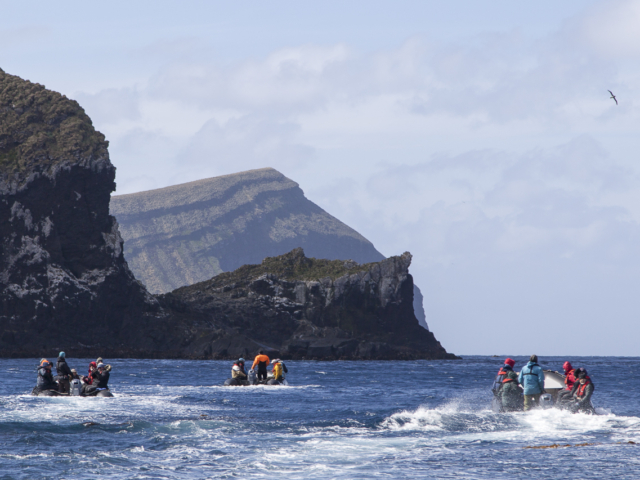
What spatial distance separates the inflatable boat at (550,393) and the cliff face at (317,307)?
109 metres

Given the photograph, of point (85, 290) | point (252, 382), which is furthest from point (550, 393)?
point (85, 290)

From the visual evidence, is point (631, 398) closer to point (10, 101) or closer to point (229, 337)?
point (229, 337)

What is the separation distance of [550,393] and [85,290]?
105 meters

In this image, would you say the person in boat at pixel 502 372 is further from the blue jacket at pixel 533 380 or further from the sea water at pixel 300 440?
the sea water at pixel 300 440

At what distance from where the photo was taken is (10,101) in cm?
13438

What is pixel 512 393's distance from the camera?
99.2 ft

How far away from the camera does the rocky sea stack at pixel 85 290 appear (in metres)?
120

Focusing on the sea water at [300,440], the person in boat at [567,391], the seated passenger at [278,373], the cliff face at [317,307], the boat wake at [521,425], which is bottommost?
the sea water at [300,440]

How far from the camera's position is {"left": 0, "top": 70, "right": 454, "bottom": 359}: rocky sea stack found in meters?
120

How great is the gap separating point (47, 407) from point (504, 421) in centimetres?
1945

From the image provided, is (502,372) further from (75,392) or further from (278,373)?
(278,373)

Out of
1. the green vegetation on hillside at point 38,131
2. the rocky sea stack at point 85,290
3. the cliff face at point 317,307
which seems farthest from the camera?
the cliff face at point 317,307

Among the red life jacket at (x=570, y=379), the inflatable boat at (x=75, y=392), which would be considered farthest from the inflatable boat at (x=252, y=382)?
the red life jacket at (x=570, y=379)

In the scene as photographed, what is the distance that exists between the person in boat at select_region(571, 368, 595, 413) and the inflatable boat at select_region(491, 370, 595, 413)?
0.52m
